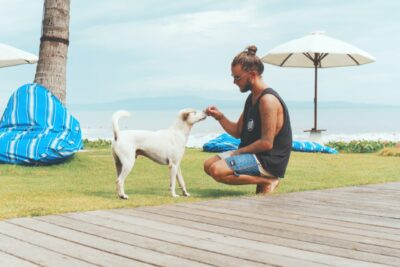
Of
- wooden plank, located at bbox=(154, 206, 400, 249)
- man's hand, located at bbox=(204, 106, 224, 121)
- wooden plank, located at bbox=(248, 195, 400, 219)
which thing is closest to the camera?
wooden plank, located at bbox=(154, 206, 400, 249)

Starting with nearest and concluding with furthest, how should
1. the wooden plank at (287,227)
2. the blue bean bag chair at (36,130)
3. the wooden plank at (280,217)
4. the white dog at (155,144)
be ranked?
the wooden plank at (287,227)
the wooden plank at (280,217)
the white dog at (155,144)
the blue bean bag chair at (36,130)

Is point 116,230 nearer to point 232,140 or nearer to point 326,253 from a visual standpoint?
point 326,253

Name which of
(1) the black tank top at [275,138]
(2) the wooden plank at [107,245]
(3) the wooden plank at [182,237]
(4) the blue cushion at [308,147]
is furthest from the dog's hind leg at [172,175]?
(4) the blue cushion at [308,147]

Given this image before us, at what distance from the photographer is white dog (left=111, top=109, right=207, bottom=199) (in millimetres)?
5828

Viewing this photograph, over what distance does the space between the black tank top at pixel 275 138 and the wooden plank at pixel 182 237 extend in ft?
6.37

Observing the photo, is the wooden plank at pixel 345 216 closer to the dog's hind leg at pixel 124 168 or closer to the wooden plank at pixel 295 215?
the wooden plank at pixel 295 215

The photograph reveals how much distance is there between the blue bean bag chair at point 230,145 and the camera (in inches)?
528

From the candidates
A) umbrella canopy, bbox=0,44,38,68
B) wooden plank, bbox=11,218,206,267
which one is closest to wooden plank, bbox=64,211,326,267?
wooden plank, bbox=11,218,206,267

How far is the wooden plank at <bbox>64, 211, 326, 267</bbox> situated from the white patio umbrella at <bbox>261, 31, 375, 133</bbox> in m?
11.5

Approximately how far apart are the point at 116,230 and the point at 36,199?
2.21m

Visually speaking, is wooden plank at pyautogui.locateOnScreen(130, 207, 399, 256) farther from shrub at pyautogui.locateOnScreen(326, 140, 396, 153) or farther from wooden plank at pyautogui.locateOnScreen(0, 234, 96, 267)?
shrub at pyautogui.locateOnScreen(326, 140, 396, 153)

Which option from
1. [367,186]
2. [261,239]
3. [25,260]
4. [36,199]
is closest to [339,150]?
[367,186]

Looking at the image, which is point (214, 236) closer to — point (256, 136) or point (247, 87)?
point (256, 136)

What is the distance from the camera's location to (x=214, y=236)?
3859 millimetres
